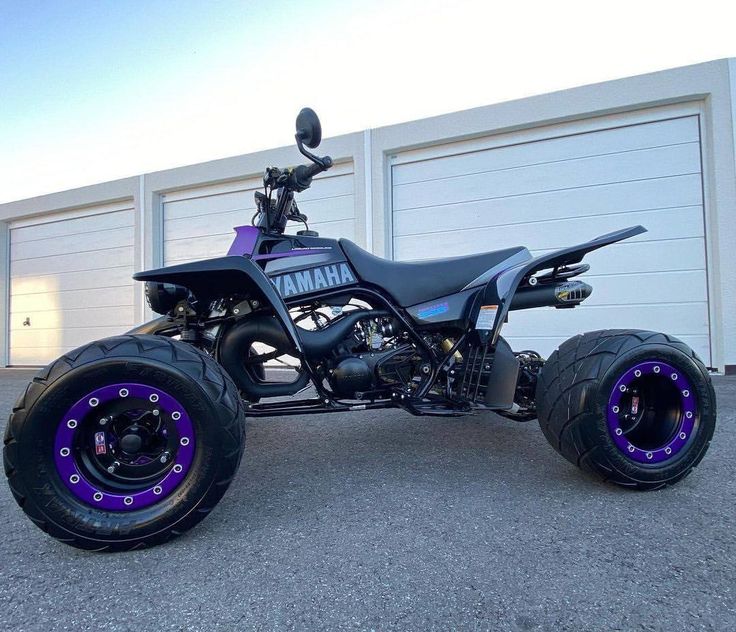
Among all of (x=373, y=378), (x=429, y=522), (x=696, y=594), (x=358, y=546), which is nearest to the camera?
(x=696, y=594)

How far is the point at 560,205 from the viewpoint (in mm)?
6105

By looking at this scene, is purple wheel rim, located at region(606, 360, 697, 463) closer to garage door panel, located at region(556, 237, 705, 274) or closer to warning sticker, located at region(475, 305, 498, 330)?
warning sticker, located at region(475, 305, 498, 330)

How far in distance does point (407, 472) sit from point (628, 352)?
→ 1.28 meters

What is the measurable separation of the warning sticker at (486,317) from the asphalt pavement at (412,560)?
31.7 inches

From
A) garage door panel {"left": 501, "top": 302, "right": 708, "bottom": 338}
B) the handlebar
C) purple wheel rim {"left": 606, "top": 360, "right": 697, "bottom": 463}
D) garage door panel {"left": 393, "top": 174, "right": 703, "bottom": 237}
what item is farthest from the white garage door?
purple wheel rim {"left": 606, "top": 360, "right": 697, "bottom": 463}

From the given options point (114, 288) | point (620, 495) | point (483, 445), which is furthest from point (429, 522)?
point (114, 288)

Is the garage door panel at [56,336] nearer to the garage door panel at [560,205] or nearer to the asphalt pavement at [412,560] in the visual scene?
the garage door panel at [560,205]

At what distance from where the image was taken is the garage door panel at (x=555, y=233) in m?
5.67

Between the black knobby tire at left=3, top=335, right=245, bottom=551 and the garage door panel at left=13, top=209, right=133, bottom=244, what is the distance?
819 centimetres

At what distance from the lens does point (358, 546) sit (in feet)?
5.45

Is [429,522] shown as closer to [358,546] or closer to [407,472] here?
[358,546]

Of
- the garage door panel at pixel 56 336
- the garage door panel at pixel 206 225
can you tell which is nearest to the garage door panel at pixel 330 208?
the garage door panel at pixel 206 225

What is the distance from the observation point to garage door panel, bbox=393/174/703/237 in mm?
5715

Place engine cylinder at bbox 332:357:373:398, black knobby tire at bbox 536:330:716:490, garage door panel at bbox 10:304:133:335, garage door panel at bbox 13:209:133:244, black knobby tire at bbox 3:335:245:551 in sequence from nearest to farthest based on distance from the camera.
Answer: black knobby tire at bbox 3:335:245:551 < black knobby tire at bbox 536:330:716:490 < engine cylinder at bbox 332:357:373:398 < garage door panel at bbox 10:304:133:335 < garage door panel at bbox 13:209:133:244
